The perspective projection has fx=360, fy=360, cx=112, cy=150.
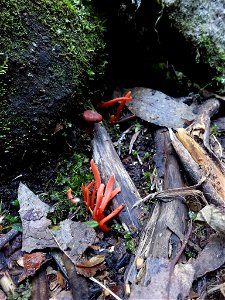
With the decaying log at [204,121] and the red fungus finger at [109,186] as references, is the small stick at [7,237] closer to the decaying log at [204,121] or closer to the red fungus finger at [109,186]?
the red fungus finger at [109,186]

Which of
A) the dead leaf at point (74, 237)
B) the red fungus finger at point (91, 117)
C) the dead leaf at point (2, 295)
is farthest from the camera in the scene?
the red fungus finger at point (91, 117)

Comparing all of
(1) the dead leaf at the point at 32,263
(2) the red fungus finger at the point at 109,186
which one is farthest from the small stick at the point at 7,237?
(2) the red fungus finger at the point at 109,186

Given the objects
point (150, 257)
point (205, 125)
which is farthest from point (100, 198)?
point (205, 125)

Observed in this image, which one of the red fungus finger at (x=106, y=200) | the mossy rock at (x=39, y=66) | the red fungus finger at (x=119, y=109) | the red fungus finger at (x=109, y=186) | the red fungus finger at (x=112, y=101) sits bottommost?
the red fungus finger at (x=106, y=200)

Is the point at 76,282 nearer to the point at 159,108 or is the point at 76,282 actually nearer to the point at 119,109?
the point at 119,109

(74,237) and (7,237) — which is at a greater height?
(7,237)

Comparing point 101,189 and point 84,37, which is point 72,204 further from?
point 84,37

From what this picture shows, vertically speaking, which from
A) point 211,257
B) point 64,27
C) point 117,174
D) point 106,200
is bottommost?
point 211,257

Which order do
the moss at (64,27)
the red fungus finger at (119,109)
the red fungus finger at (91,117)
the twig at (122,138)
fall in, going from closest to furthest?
the moss at (64,27) < the red fungus finger at (91,117) < the twig at (122,138) < the red fungus finger at (119,109)
